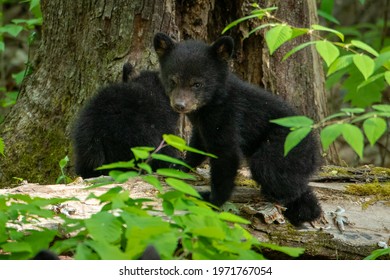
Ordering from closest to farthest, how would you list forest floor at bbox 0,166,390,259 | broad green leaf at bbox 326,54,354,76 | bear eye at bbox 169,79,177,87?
broad green leaf at bbox 326,54,354,76
forest floor at bbox 0,166,390,259
bear eye at bbox 169,79,177,87

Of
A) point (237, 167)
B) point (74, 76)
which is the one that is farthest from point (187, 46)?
point (74, 76)

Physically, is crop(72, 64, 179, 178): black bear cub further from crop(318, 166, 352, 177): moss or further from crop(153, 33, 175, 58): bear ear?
crop(318, 166, 352, 177): moss

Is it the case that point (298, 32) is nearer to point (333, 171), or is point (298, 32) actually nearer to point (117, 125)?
point (117, 125)

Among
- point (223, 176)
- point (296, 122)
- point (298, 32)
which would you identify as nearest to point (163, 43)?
point (223, 176)

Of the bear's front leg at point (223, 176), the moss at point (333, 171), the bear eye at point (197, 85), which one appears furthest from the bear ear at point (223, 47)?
the moss at point (333, 171)

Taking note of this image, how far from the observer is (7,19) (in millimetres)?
13711

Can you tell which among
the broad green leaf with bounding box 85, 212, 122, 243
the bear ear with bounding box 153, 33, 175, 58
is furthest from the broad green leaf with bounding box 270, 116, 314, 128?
the bear ear with bounding box 153, 33, 175, 58

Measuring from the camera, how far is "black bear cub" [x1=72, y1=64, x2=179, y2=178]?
21.1ft

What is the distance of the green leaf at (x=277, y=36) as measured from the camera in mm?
4199

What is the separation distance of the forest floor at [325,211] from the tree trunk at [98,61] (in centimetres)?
137

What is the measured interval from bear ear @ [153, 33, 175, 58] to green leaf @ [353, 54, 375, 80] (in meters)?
2.09

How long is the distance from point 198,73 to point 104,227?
2.40 m

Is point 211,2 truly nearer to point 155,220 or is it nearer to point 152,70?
point 152,70

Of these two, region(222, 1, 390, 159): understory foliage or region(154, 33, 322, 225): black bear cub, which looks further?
region(154, 33, 322, 225): black bear cub
